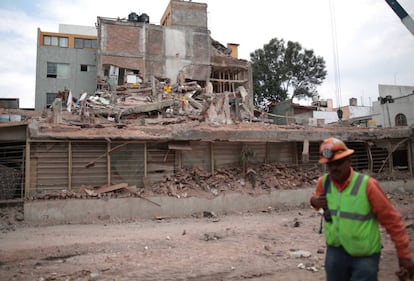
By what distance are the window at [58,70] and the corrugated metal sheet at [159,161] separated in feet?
79.2

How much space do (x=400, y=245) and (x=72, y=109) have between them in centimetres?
1863

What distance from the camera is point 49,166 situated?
11.2 metres

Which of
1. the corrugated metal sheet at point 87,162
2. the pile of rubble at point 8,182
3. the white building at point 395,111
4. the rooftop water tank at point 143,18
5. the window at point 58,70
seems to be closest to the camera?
the pile of rubble at point 8,182

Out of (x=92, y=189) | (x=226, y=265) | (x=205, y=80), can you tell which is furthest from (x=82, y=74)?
(x=226, y=265)

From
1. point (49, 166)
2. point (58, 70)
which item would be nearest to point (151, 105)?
point (49, 166)

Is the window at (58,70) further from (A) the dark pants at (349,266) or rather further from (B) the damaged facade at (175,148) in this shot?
(A) the dark pants at (349,266)

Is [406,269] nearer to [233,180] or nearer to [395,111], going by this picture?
[233,180]

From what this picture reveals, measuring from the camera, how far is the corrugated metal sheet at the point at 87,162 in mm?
11586

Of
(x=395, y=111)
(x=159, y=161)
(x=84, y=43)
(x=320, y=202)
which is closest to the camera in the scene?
(x=320, y=202)

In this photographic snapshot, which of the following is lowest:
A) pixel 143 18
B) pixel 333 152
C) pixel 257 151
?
pixel 333 152

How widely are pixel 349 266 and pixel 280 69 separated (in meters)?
39.3

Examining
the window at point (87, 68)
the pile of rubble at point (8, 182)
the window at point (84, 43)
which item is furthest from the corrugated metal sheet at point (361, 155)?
the window at point (84, 43)

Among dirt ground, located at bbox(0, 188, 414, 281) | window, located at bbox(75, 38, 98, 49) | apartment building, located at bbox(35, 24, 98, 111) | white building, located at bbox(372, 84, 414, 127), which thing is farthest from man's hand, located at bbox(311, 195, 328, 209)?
window, located at bbox(75, 38, 98, 49)

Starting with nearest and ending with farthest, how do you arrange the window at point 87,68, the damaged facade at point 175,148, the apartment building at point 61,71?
the damaged facade at point 175,148 → the apartment building at point 61,71 → the window at point 87,68
